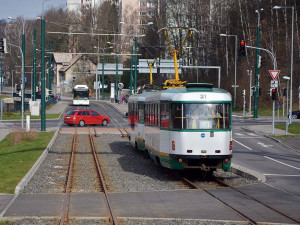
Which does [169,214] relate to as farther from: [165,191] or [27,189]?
[27,189]

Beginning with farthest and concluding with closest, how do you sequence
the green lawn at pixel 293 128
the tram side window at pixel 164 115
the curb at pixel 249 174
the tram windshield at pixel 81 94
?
the tram windshield at pixel 81 94 → the green lawn at pixel 293 128 → the tram side window at pixel 164 115 → the curb at pixel 249 174

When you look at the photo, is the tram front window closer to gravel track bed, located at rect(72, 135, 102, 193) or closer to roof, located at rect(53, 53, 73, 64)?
gravel track bed, located at rect(72, 135, 102, 193)

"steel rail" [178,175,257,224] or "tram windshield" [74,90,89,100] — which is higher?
"tram windshield" [74,90,89,100]

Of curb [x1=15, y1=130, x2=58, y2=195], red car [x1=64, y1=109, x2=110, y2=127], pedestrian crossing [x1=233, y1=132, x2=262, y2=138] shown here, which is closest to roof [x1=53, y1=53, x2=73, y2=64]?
red car [x1=64, y1=109, x2=110, y2=127]

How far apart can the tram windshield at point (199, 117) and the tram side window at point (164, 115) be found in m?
0.69

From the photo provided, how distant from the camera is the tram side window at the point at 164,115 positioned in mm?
19375

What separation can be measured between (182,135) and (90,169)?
5294mm

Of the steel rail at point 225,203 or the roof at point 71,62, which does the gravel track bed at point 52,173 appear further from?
the roof at point 71,62

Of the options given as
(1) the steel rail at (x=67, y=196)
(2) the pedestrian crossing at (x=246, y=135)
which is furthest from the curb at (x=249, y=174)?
(2) the pedestrian crossing at (x=246, y=135)

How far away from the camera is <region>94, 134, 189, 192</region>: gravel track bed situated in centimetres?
1773

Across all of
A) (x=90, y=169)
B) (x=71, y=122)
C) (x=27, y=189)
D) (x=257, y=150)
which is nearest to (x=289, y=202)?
(x=27, y=189)

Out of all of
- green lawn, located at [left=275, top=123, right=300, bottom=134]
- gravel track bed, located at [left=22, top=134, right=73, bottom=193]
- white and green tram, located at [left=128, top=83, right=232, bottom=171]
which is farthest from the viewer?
green lawn, located at [left=275, top=123, right=300, bottom=134]

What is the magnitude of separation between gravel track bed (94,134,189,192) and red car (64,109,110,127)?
18.3 metres

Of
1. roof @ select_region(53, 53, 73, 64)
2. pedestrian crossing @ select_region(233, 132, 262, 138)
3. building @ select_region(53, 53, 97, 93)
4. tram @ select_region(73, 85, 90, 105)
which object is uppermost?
roof @ select_region(53, 53, 73, 64)
